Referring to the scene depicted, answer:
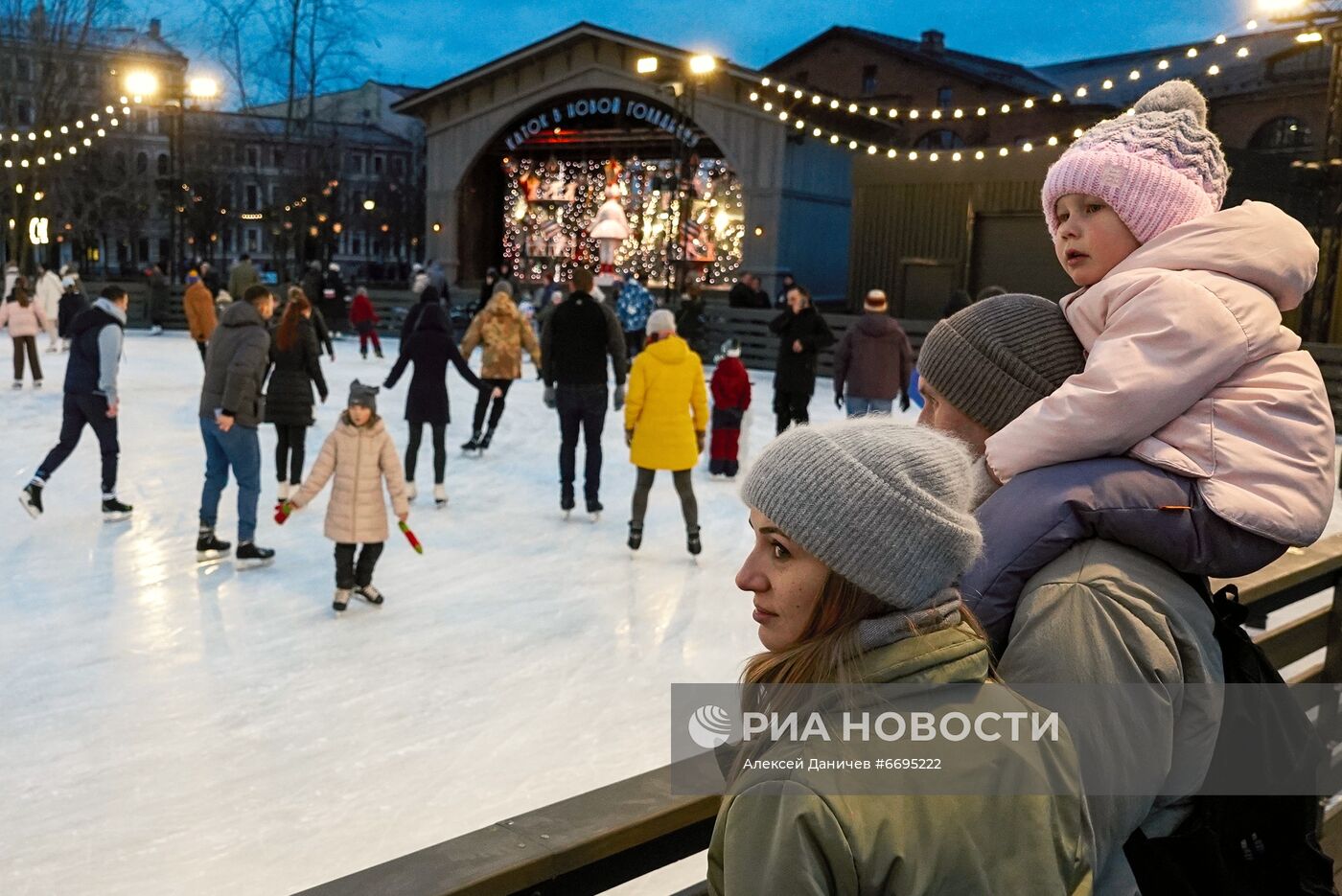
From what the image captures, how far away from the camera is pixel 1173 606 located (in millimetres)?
1297

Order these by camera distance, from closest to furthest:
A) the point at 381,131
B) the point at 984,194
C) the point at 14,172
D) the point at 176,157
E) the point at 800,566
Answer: the point at 800,566 < the point at 984,194 < the point at 176,157 < the point at 14,172 < the point at 381,131

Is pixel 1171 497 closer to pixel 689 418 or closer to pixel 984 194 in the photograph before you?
pixel 689 418

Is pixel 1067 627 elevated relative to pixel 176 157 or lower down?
lower down

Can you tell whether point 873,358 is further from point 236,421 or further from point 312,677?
point 312,677

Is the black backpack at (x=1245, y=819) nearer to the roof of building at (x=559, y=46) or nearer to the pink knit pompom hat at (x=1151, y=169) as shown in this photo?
the pink knit pompom hat at (x=1151, y=169)

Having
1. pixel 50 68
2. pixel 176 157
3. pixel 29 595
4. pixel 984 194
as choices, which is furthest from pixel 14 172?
pixel 29 595

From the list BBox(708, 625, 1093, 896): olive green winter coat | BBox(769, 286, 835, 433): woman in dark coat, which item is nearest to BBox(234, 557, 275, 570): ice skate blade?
BBox(769, 286, 835, 433): woman in dark coat

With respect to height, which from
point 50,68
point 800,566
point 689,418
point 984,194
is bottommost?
point 689,418

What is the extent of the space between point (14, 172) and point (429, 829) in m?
30.2

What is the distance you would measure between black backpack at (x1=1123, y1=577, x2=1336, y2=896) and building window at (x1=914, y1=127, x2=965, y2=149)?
1298 inches

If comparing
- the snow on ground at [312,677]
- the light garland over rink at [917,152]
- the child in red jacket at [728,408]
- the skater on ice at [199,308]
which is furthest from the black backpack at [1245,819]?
the light garland over rink at [917,152]

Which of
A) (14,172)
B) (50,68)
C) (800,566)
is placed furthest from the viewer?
(50,68)

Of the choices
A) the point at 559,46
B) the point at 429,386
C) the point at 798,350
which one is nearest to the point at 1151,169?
the point at 429,386

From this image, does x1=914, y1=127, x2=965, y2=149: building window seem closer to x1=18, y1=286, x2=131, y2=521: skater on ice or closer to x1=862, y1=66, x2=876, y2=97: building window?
x1=862, y1=66, x2=876, y2=97: building window
